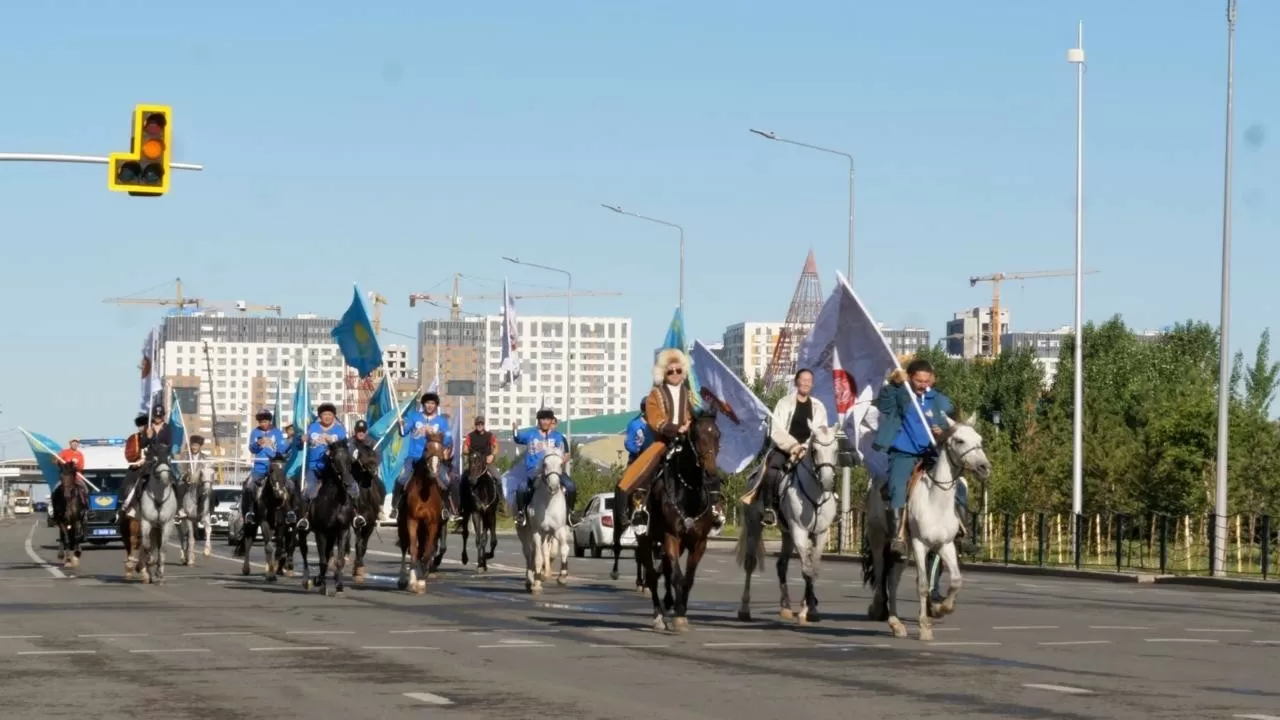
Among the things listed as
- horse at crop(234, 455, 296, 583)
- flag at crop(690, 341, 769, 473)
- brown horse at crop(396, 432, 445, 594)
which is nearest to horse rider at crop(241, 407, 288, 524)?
horse at crop(234, 455, 296, 583)

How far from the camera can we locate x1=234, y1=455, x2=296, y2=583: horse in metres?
32.2

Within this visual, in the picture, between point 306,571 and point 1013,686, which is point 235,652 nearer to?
point 1013,686

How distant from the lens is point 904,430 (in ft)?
64.0

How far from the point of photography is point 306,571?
28.8m

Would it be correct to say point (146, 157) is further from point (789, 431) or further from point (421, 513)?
point (789, 431)

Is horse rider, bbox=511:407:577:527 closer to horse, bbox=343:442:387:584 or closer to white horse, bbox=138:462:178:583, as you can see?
horse, bbox=343:442:387:584

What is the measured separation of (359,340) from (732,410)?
14206 mm

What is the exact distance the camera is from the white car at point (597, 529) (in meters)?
51.4

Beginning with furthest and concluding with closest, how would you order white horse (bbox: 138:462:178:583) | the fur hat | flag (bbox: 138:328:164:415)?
flag (bbox: 138:328:164:415), white horse (bbox: 138:462:178:583), the fur hat

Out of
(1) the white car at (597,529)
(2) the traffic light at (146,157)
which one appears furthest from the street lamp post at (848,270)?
(2) the traffic light at (146,157)

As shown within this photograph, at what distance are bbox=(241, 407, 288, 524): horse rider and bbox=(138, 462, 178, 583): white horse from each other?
1.51 m

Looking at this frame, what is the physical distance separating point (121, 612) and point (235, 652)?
20.7 feet

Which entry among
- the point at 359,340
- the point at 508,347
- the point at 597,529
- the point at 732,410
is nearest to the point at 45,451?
the point at 359,340

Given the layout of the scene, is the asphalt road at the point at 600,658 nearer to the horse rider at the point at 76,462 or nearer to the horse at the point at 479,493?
the horse at the point at 479,493
